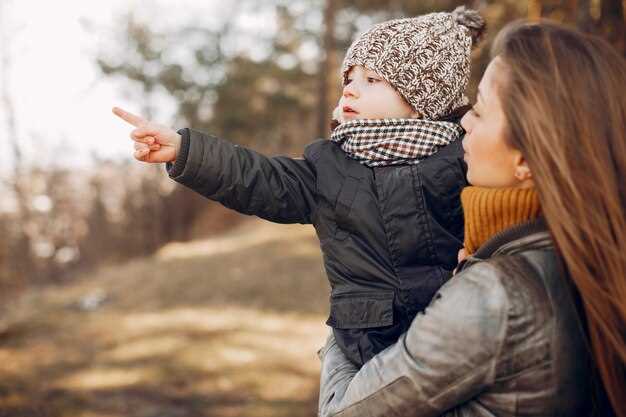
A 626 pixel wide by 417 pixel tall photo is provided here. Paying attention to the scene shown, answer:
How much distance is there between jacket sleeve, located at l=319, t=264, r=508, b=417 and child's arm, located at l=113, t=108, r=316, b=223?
623 mm

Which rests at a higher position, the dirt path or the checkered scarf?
the checkered scarf

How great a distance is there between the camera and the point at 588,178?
3.94 ft

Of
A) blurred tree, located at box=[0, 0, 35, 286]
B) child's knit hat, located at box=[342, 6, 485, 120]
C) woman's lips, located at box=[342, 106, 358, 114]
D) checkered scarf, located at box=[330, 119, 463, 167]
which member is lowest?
blurred tree, located at box=[0, 0, 35, 286]

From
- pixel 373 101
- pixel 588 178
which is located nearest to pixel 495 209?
pixel 588 178

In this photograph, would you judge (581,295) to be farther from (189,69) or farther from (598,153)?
(189,69)

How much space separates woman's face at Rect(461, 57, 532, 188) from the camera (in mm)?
1302

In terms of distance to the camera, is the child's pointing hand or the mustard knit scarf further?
the child's pointing hand

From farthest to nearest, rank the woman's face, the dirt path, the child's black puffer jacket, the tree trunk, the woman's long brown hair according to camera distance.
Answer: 1. the tree trunk
2. the dirt path
3. the child's black puffer jacket
4. the woman's face
5. the woman's long brown hair

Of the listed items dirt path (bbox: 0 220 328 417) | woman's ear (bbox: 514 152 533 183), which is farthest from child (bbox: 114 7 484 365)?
dirt path (bbox: 0 220 328 417)

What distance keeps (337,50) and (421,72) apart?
1258 cm

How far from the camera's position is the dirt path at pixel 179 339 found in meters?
5.11

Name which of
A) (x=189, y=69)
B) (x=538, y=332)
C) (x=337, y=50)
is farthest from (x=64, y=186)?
(x=538, y=332)

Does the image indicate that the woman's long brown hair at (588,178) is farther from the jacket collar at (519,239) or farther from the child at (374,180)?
the child at (374,180)

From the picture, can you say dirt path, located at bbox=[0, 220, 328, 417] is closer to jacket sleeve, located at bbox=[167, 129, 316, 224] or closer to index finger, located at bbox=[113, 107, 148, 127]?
jacket sleeve, located at bbox=[167, 129, 316, 224]
